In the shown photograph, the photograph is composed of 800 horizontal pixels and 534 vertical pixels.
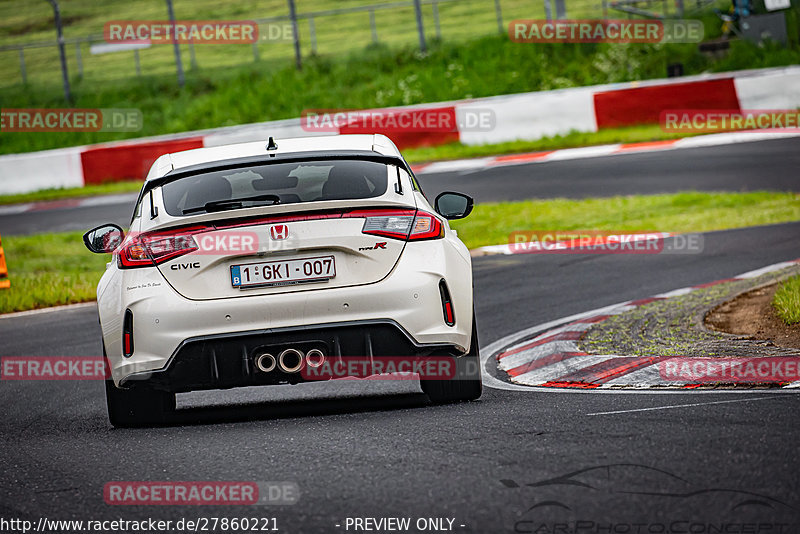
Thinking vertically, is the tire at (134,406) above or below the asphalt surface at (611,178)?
above

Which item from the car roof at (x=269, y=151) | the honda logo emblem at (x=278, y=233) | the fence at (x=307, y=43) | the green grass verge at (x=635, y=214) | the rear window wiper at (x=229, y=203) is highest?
the fence at (x=307, y=43)

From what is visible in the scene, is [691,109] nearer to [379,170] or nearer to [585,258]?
[585,258]

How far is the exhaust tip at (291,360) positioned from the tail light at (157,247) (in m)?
0.70

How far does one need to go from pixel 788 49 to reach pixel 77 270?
17.7 m

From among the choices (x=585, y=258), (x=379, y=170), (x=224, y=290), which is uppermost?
(x=379, y=170)

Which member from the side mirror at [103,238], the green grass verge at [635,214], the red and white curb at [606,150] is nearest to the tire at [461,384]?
the side mirror at [103,238]

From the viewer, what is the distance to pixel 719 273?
39.5 ft

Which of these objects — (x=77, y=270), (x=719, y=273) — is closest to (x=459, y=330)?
(x=719, y=273)

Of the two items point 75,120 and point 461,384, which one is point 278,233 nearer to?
point 461,384

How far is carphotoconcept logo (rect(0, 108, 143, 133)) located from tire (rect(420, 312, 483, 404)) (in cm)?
2780

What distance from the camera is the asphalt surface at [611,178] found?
1867cm

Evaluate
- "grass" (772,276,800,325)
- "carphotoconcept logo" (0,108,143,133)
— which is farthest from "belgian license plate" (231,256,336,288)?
"carphotoconcept logo" (0,108,143,133)

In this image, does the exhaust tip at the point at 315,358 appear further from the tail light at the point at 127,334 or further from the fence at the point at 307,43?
the fence at the point at 307,43

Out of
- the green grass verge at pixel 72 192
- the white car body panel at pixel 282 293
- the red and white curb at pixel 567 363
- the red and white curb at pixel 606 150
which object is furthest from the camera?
the green grass verge at pixel 72 192
